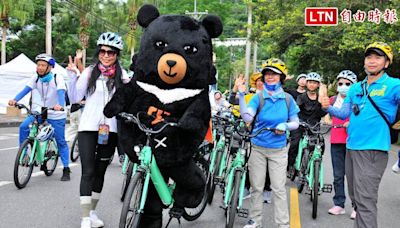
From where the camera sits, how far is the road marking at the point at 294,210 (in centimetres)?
577

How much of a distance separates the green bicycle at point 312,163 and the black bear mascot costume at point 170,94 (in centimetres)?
224

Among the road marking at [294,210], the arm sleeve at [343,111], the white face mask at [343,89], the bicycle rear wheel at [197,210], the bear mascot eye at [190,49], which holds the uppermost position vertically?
the bear mascot eye at [190,49]

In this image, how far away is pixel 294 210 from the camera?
6449 millimetres

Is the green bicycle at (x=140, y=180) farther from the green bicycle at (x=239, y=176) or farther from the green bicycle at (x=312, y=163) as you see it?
the green bicycle at (x=312, y=163)

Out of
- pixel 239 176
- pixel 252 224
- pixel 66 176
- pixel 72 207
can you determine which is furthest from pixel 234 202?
pixel 66 176

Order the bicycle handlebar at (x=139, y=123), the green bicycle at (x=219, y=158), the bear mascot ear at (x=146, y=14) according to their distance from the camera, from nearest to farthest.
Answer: the bicycle handlebar at (x=139, y=123) < the bear mascot ear at (x=146, y=14) < the green bicycle at (x=219, y=158)

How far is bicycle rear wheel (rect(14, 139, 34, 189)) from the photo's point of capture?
6523 mm

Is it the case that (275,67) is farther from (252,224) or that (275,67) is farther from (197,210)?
(197,210)

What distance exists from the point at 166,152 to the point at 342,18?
48.7ft

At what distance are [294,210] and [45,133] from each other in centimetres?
369

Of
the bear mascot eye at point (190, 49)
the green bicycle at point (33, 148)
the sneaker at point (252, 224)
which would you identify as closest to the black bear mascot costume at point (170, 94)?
the bear mascot eye at point (190, 49)

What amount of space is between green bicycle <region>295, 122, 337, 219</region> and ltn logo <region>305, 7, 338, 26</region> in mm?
10912

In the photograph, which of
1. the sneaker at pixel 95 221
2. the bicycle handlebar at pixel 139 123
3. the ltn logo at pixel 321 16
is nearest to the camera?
the bicycle handlebar at pixel 139 123

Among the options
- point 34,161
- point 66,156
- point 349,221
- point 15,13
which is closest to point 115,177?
point 66,156
